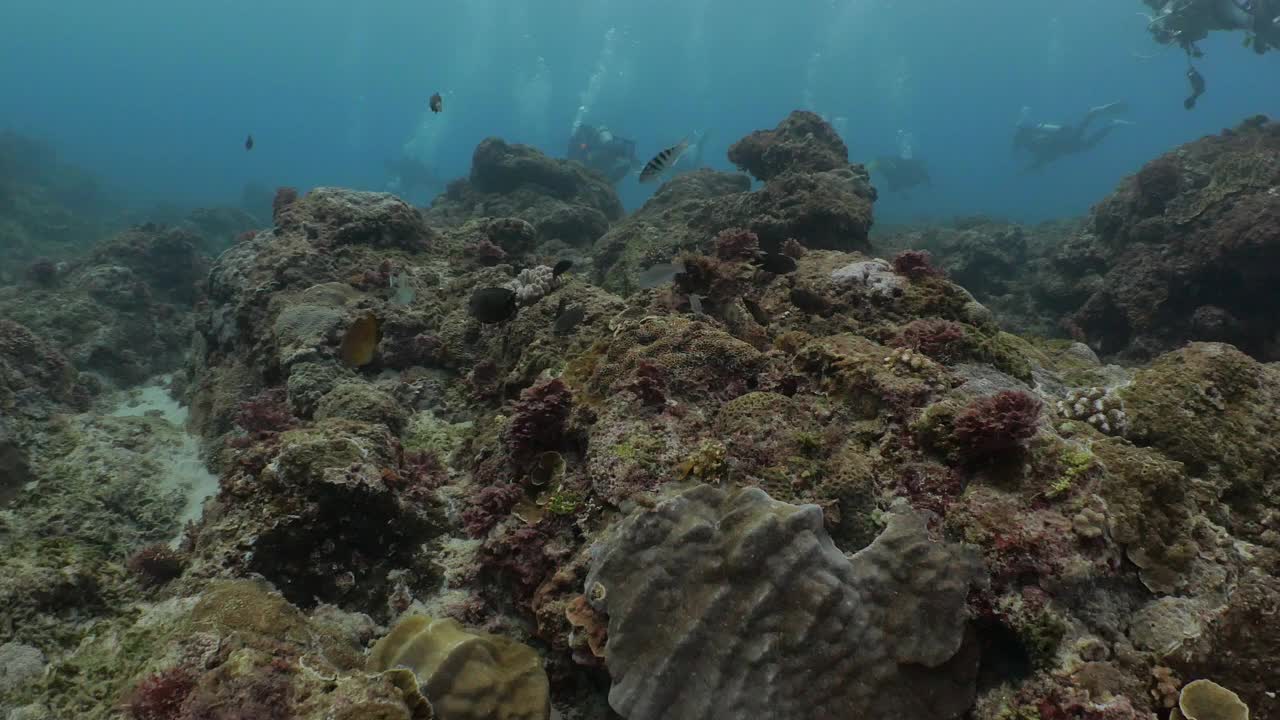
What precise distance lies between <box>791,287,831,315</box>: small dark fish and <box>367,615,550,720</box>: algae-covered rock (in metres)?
4.77

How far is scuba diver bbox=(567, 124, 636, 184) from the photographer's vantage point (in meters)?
41.1

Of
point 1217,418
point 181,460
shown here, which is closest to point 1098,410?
point 1217,418

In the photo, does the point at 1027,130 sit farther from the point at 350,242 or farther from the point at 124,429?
the point at 124,429

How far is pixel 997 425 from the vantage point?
373cm

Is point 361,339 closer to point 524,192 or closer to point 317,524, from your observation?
point 317,524

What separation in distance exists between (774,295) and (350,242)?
7.51 metres

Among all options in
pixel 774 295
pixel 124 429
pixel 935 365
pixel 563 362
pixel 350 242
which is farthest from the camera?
pixel 350 242

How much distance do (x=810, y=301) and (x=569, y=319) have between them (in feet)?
9.31

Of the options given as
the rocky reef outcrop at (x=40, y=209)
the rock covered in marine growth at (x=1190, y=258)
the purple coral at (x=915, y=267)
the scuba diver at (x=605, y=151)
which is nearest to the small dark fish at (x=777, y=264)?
the purple coral at (x=915, y=267)

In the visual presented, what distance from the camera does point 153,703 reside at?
8.95 ft

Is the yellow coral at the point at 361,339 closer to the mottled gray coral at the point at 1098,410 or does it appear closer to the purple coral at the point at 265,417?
the purple coral at the point at 265,417

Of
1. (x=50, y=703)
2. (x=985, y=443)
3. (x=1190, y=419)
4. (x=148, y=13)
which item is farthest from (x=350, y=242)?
(x=148, y=13)

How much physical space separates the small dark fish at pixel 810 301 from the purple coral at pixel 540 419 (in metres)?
3.14

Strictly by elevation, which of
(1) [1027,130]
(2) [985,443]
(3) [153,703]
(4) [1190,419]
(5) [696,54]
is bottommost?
(3) [153,703]
